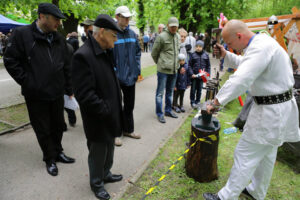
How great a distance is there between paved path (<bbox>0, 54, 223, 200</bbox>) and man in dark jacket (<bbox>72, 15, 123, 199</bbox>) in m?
0.56

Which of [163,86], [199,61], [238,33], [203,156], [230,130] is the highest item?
[238,33]

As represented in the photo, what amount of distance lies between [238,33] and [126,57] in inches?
79.5

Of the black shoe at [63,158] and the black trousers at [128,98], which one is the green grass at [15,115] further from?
the black trousers at [128,98]

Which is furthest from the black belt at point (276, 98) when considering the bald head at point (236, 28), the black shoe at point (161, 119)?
the black shoe at point (161, 119)

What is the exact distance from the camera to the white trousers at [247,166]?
2.20 meters

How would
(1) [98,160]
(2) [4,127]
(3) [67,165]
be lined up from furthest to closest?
1. (2) [4,127]
2. (3) [67,165]
3. (1) [98,160]

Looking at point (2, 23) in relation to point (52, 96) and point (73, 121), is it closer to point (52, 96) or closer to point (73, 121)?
point (73, 121)

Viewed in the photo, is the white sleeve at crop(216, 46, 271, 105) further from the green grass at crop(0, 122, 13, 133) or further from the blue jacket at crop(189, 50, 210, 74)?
the green grass at crop(0, 122, 13, 133)

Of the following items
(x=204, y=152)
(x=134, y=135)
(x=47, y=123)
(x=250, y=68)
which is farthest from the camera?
(x=134, y=135)

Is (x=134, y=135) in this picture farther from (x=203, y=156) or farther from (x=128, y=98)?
(x=203, y=156)

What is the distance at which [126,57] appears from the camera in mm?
3562

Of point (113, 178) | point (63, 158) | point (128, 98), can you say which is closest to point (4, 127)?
point (63, 158)

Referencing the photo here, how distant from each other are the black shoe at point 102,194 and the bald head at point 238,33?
93.9 inches

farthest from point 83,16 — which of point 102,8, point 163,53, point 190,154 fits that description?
point 190,154
